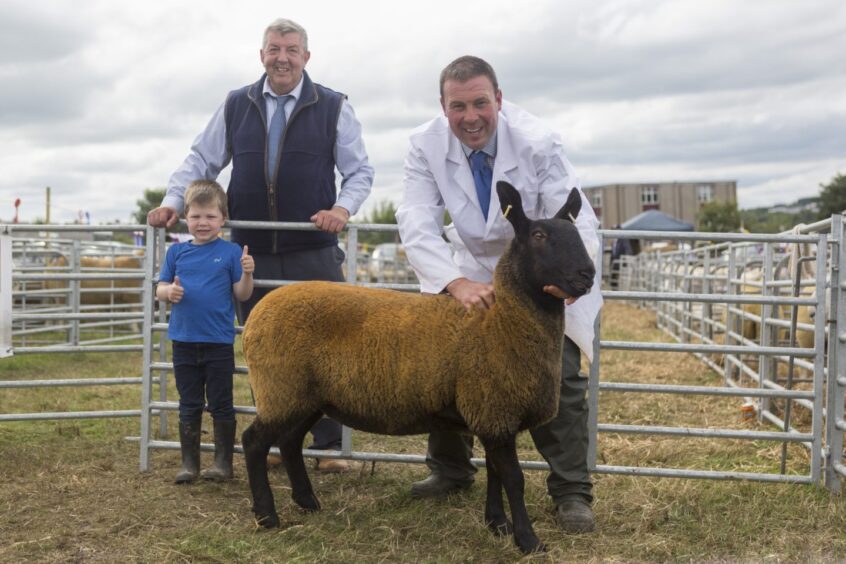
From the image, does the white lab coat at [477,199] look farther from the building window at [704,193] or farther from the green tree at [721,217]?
the building window at [704,193]

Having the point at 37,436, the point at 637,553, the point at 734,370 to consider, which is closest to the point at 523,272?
the point at 637,553

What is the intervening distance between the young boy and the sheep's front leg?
1.78m

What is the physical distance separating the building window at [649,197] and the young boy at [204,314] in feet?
254

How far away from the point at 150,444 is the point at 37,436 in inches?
57.0

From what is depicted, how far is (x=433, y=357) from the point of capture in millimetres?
3805

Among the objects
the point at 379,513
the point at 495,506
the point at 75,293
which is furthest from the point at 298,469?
the point at 75,293

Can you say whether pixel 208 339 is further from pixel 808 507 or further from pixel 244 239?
pixel 808 507

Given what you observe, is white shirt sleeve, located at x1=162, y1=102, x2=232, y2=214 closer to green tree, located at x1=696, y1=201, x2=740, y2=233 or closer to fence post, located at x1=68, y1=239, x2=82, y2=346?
→ fence post, located at x1=68, y1=239, x2=82, y2=346

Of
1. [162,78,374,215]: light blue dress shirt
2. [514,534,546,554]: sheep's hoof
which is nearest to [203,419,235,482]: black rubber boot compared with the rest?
[162,78,374,215]: light blue dress shirt

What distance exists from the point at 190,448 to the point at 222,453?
185 millimetres

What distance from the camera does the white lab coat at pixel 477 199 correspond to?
164 inches

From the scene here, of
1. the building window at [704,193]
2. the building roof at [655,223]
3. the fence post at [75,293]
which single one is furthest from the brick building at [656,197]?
the fence post at [75,293]

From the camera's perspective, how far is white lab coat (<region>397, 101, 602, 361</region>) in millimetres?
4172

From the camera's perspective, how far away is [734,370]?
30.5 ft
